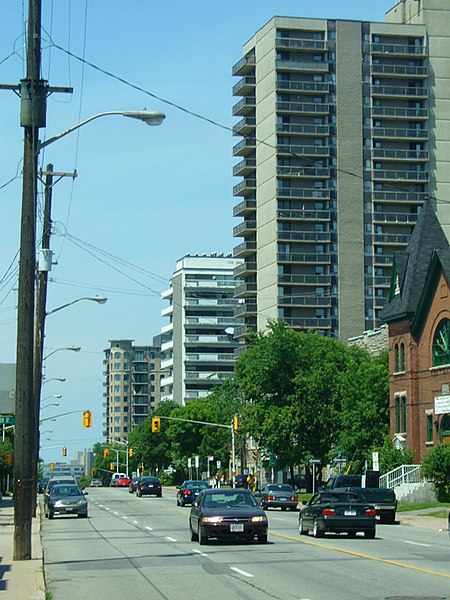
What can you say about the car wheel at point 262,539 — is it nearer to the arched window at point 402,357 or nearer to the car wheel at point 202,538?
the car wheel at point 202,538

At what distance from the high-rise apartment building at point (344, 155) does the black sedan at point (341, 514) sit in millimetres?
76008

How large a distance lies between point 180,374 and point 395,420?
101265 millimetres

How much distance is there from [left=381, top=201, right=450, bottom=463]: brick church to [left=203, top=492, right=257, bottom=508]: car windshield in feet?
104

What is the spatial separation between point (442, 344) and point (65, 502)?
23.0m

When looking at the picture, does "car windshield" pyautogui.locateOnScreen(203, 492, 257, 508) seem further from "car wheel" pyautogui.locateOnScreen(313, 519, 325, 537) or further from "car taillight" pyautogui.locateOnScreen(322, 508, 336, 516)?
"car wheel" pyautogui.locateOnScreen(313, 519, 325, 537)

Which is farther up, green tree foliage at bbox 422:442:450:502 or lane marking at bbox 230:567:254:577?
green tree foliage at bbox 422:442:450:502

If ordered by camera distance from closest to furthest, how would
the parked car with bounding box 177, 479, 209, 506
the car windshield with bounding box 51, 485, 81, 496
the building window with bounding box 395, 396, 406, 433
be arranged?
the car windshield with bounding box 51, 485, 81, 496
the parked car with bounding box 177, 479, 209, 506
the building window with bounding box 395, 396, 406, 433

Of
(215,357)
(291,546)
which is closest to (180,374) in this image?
(215,357)

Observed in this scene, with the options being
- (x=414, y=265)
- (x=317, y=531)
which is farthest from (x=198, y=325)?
(x=317, y=531)

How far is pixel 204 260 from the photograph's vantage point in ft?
562

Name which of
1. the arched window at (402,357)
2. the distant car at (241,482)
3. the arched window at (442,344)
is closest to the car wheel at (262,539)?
the arched window at (442,344)

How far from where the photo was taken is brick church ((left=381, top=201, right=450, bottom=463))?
2366 inches

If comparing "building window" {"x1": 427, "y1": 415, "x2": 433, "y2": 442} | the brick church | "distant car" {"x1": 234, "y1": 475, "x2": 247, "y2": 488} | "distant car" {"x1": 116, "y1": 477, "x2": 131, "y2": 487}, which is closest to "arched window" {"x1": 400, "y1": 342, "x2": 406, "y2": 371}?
the brick church

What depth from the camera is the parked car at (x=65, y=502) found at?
48.6m
